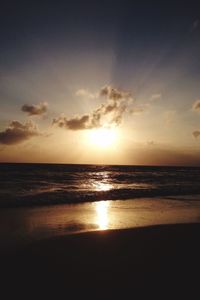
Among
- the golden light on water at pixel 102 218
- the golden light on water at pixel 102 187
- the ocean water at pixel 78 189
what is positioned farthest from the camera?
the golden light on water at pixel 102 187

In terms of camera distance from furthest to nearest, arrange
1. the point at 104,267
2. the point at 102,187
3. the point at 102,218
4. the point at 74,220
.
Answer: the point at 102,187 → the point at 102,218 → the point at 74,220 → the point at 104,267

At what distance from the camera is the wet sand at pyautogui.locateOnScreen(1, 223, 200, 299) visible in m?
5.11

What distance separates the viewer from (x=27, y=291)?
512 centimetres

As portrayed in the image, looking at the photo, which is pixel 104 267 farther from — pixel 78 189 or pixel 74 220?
pixel 78 189

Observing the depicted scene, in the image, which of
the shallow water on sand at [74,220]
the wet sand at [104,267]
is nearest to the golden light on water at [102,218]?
the shallow water on sand at [74,220]

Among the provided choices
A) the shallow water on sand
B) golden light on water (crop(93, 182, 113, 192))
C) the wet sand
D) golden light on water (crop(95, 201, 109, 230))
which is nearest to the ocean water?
golden light on water (crop(93, 182, 113, 192))

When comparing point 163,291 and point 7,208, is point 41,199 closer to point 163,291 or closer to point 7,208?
point 7,208

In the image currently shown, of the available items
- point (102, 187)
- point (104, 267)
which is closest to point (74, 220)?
point (104, 267)

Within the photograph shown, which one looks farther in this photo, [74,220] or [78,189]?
[78,189]

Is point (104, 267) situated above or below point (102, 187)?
below

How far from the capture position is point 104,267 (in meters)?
6.22

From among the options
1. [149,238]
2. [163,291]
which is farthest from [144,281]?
[149,238]

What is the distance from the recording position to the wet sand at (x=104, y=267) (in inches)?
201

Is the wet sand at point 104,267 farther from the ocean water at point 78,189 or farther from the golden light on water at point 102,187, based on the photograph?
the golden light on water at point 102,187
